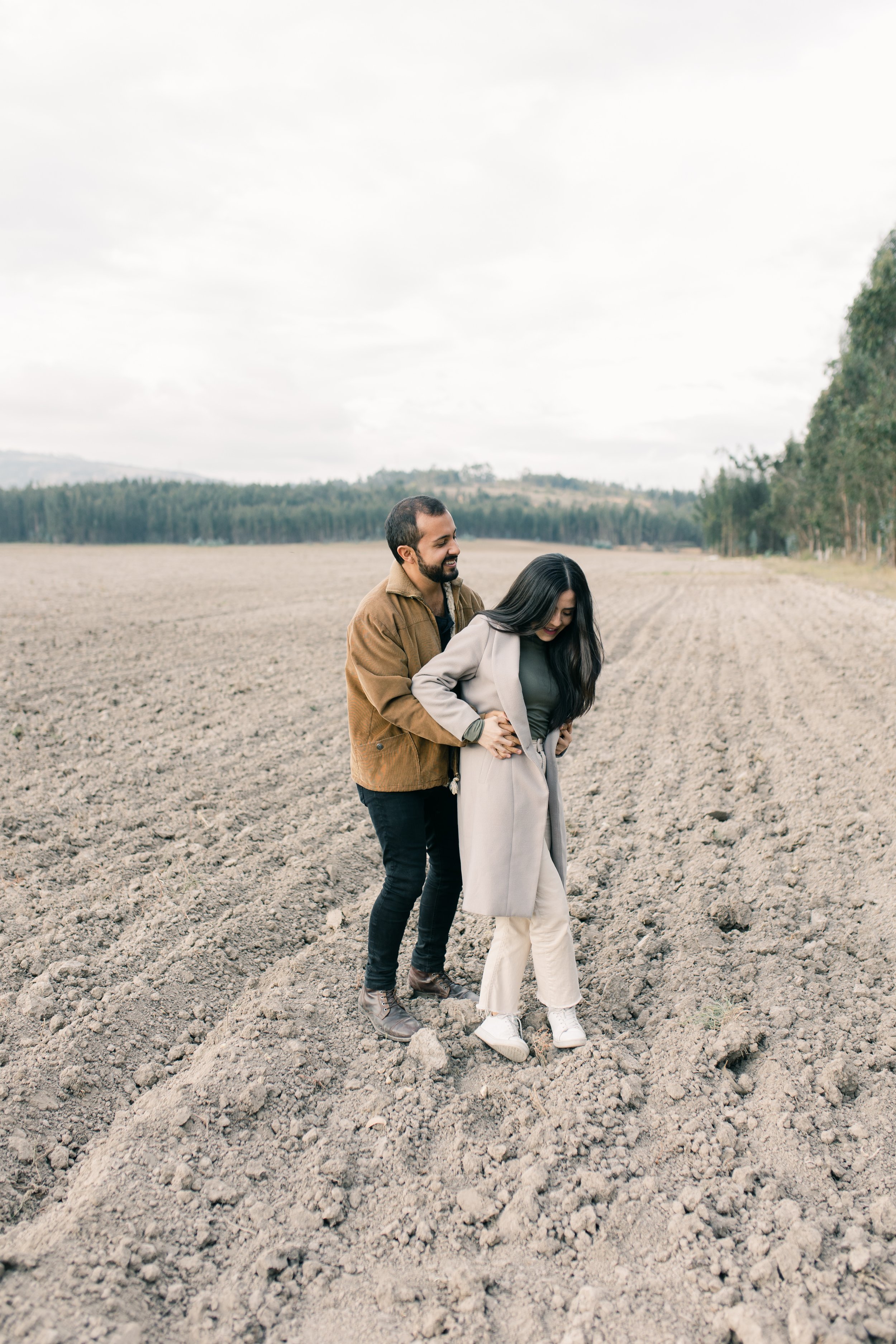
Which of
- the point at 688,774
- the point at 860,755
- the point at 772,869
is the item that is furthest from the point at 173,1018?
the point at 860,755

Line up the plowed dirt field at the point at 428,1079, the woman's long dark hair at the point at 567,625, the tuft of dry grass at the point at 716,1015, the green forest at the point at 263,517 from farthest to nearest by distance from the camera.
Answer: the green forest at the point at 263,517 < the tuft of dry grass at the point at 716,1015 < the woman's long dark hair at the point at 567,625 < the plowed dirt field at the point at 428,1079

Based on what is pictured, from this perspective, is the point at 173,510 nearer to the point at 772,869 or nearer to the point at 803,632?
the point at 803,632

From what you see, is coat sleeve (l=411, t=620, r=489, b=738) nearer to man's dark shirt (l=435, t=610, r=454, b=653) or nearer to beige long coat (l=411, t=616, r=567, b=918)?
beige long coat (l=411, t=616, r=567, b=918)

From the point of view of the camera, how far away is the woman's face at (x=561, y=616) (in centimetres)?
294

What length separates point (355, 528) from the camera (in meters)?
101

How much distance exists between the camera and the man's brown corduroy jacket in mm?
3021

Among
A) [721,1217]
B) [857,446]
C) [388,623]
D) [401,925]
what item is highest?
[857,446]

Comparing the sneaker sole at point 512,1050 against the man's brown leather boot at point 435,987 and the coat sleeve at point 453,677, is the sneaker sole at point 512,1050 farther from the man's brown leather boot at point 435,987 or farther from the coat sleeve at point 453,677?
the coat sleeve at point 453,677

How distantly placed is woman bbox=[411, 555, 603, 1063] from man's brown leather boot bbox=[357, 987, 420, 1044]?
1.28ft

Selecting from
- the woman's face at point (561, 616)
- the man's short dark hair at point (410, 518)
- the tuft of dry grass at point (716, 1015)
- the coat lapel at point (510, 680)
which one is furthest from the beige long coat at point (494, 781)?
the tuft of dry grass at point (716, 1015)

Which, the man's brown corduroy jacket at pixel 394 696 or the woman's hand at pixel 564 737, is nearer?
the man's brown corduroy jacket at pixel 394 696

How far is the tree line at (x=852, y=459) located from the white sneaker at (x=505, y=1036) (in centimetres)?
2921

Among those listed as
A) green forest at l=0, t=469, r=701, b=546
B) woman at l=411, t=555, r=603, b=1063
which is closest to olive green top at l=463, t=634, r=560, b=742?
woman at l=411, t=555, r=603, b=1063

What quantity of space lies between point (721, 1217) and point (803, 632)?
14658mm
